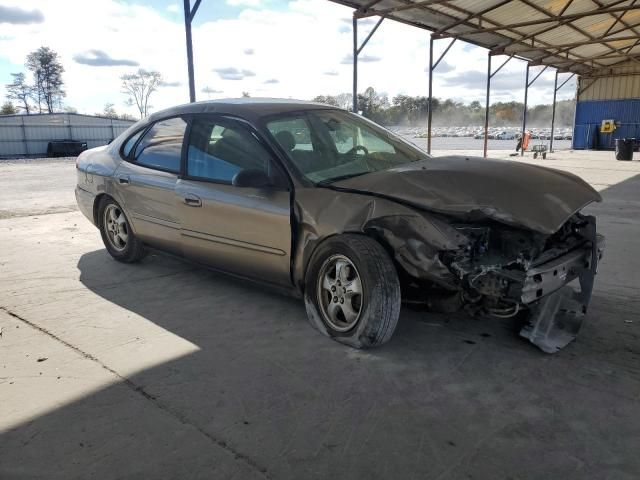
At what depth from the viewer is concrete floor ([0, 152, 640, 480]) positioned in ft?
7.09

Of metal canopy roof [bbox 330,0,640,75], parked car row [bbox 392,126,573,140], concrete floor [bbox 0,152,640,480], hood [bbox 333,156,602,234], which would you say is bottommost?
concrete floor [bbox 0,152,640,480]

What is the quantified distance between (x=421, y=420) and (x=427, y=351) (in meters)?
0.78

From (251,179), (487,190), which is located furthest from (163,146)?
(487,190)

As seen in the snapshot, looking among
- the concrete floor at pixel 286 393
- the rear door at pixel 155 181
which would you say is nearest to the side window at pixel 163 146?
the rear door at pixel 155 181

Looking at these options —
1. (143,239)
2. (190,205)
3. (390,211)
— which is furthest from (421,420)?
(143,239)

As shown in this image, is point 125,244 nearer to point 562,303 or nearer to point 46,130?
point 562,303

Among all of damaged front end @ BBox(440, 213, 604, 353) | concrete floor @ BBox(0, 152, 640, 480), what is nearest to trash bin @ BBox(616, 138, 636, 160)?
concrete floor @ BBox(0, 152, 640, 480)

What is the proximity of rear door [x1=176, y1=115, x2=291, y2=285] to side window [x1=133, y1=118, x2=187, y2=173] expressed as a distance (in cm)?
19

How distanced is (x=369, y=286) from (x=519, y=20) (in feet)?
49.4

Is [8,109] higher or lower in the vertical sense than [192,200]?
higher

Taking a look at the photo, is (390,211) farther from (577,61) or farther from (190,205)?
(577,61)

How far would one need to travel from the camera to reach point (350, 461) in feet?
7.07

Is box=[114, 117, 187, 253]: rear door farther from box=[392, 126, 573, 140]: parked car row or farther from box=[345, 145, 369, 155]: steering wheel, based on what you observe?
box=[392, 126, 573, 140]: parked car row

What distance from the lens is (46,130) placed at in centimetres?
3181
